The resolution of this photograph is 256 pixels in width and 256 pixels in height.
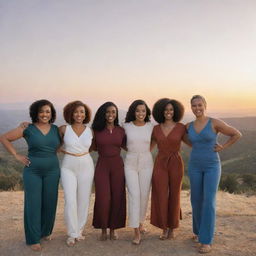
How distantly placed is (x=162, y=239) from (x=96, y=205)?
1408 mm

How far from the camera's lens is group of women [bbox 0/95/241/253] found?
18.7 ft

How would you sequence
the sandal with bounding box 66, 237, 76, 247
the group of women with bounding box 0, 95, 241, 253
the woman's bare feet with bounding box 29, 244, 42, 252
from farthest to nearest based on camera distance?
1. the sandal with bounding box 66, 237, 76, 247
2. the woman's bare feet with bounding box 29, 244, 42, 252
3. the group of women with bounding box 0, 95, 241, 253

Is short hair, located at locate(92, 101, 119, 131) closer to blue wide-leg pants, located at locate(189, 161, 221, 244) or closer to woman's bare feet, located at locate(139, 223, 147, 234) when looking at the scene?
blue wide-leg pants, located at locate(189, 161, 221, 244)

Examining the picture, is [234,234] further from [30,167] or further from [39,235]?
[30,167]

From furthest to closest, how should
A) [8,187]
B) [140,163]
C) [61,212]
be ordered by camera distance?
[8,187] < [61,212] < [140,163]

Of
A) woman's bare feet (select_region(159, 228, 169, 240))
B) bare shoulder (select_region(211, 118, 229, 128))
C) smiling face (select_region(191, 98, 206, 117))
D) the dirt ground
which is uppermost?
smiling face (select_region(191, 98, 206, 117))

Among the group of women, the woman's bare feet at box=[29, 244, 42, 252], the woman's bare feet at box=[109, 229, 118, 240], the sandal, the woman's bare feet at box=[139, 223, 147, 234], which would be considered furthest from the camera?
the woman's bare feet at box=[139, 223, 147, 234]

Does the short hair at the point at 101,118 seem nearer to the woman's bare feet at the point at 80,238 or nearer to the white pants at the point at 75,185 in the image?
the white pants at the point at 75,185

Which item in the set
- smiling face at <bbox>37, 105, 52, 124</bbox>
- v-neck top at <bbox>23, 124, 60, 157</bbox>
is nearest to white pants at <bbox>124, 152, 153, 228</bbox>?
v-neck top at <bbox>23, 124, 60, 157</bbox>

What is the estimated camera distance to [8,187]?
47.9ft

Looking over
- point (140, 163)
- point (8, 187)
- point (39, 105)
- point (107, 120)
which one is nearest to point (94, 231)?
point (140, 163)

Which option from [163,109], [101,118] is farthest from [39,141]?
[163,109]

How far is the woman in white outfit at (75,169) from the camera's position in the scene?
5852 mm

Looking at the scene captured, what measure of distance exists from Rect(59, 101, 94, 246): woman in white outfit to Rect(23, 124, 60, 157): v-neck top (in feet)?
0.91
